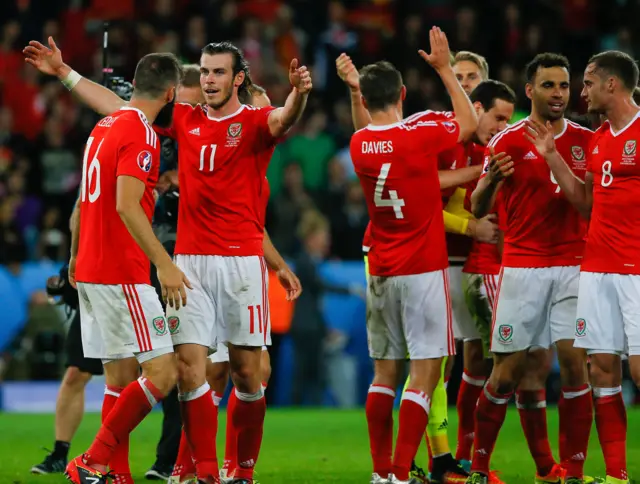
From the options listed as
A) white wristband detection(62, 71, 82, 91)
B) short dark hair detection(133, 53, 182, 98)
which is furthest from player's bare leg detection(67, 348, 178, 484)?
white wristband detection(62, 71, 82, 91)

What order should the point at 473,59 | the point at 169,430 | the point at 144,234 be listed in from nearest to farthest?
1. the point at 144,234
2. the point at 169,430
3. the point at 473,59

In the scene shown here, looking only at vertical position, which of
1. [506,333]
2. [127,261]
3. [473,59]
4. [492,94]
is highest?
[473,59]

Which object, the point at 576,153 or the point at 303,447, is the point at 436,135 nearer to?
the point at 576,153

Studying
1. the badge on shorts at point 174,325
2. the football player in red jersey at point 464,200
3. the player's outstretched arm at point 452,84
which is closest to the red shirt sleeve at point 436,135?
the player's outstretched arm at point 452,84

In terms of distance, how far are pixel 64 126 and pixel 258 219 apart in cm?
981

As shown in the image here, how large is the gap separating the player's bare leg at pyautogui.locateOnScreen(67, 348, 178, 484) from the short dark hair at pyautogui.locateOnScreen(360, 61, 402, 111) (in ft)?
6.68

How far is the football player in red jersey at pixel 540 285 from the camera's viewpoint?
25.5 feet

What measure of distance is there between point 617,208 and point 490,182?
2.73 ft

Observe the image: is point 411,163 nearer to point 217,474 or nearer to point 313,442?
point 217,474

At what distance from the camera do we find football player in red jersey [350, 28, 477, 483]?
24.6 ft

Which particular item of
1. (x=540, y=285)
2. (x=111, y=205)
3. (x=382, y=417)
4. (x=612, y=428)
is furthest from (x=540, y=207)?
(x=111, y=205)

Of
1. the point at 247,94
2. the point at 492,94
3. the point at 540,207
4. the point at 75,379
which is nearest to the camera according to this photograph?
the point at 540,207

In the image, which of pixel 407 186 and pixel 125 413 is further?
pixel 407 186

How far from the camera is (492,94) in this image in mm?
8594
